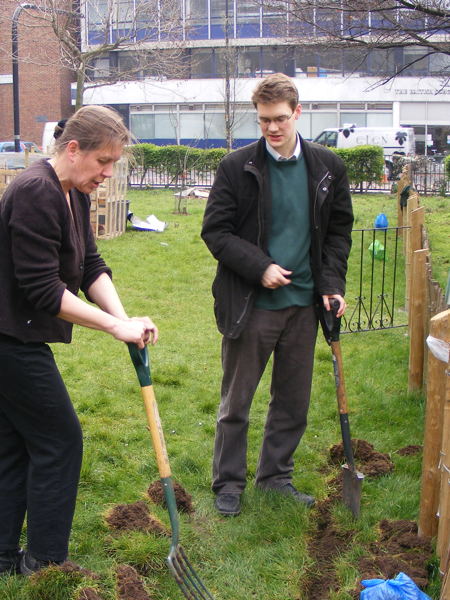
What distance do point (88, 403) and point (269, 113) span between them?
9.60 ft

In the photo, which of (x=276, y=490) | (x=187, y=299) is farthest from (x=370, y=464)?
(x=187, y=299)

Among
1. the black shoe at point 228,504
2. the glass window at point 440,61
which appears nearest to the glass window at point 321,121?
the glass window at point 440,61

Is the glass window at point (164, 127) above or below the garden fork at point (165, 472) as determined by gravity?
above

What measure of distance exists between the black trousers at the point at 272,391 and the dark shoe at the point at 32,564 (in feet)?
3.72

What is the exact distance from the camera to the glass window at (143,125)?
49.0m

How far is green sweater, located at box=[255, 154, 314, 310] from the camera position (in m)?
3.94

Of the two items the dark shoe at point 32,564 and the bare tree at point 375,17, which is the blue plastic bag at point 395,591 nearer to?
the dark shoe at point 32,564

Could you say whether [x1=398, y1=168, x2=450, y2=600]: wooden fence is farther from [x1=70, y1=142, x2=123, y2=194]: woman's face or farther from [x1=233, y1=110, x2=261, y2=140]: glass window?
[x1=233, y1=110, x2=261, y2=140]: glass window

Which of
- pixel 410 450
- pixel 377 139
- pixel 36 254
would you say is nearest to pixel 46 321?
pixel 36 254

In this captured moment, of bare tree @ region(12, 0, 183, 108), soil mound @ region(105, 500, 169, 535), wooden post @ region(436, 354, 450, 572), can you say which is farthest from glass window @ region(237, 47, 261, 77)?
wooden post @ region(436, 354, 450, 572)

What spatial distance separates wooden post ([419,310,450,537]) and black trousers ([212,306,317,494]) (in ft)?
2.42

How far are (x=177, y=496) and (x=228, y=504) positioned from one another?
27 cm

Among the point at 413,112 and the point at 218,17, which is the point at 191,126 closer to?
the point at 218,17

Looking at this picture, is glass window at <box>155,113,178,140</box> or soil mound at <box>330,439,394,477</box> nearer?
soil mound at <box>330,439,394,477</box>
